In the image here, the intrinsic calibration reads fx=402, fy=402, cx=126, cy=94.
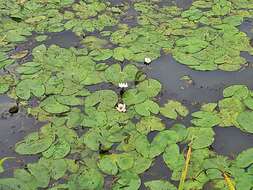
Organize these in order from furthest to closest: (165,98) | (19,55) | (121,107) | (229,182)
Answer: (19,55), (165,98), (121,107), (229,182)

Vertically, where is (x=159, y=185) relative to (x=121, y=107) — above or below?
below

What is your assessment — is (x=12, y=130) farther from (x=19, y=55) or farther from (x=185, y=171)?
(x=185, y=171)

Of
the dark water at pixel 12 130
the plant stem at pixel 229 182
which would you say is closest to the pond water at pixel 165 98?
the dark water at pixel 12 130

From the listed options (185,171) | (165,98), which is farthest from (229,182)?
(165,98)

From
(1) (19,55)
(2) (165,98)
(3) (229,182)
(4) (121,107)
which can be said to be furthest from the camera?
(1) (19,55)

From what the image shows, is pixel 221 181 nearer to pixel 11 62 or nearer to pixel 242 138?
pixel 242 138

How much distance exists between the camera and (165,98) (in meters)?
3.40

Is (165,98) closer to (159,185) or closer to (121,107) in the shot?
(121,107)

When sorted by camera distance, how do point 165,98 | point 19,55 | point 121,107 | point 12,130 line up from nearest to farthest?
point 12,130 < point 121,107 < point 165,98 < point 19,55

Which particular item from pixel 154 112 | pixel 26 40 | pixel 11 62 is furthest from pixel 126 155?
pixel 26 40

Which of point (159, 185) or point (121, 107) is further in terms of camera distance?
point (121, 107)

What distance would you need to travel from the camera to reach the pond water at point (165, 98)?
2881mm

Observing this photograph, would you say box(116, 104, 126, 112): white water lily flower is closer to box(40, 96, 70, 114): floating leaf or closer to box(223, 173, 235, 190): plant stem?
box(40, 96, 70, 114): floating leaf

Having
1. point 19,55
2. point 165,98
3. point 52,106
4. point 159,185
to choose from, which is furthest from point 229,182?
point 19,55
